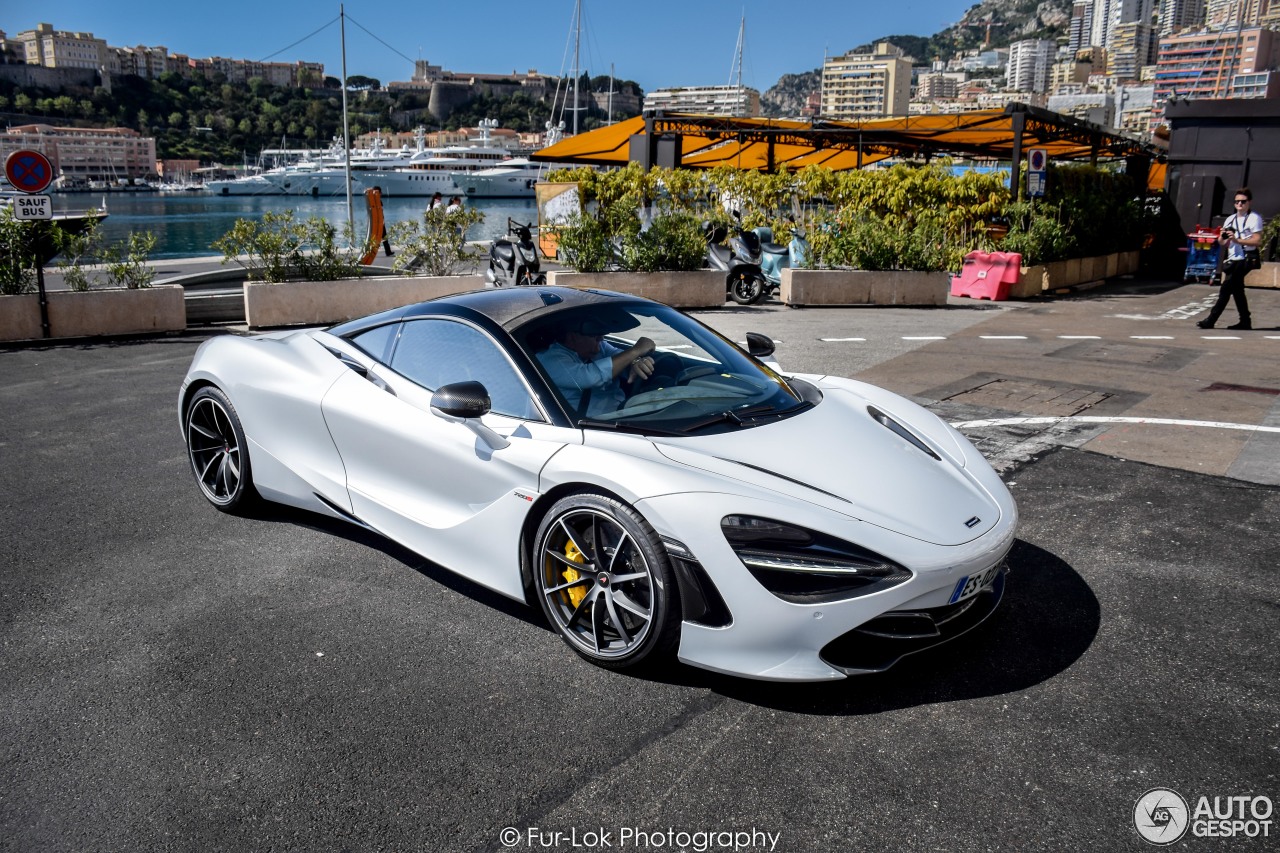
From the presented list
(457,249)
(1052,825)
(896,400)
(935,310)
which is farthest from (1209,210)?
(1052,825)

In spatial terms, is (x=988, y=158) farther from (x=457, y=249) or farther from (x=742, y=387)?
(x=742, y=387)

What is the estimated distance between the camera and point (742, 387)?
173 inches

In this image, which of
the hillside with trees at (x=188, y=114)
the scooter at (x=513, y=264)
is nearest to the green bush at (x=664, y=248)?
the scooter at (x=513, y=264)

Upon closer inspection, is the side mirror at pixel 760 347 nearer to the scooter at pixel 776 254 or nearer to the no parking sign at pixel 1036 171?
the scooter at pixel 776 254

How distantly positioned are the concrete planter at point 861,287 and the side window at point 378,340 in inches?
431

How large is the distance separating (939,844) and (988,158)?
29.2 metres

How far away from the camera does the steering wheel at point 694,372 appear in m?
4.33

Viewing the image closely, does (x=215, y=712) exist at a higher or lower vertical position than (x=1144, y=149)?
lower

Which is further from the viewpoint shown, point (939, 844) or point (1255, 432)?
point (1255, 432)

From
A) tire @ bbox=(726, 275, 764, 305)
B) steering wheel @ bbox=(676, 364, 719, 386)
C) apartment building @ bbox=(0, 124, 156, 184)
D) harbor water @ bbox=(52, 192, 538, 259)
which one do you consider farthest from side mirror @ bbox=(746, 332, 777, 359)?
apartment building @ bbox=(0, 124, 156, 184)

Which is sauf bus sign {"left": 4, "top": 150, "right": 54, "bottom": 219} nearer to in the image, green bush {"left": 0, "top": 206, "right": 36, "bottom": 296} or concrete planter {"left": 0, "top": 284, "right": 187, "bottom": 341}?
green bush {"left": 0, "top": 206, "right": 36, "bottom": 296}

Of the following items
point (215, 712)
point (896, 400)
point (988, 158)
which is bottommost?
point (215, 712)

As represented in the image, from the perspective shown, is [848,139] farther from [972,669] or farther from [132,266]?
[972,669]

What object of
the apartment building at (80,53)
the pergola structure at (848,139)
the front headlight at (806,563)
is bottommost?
the front headlight at (806,563)
